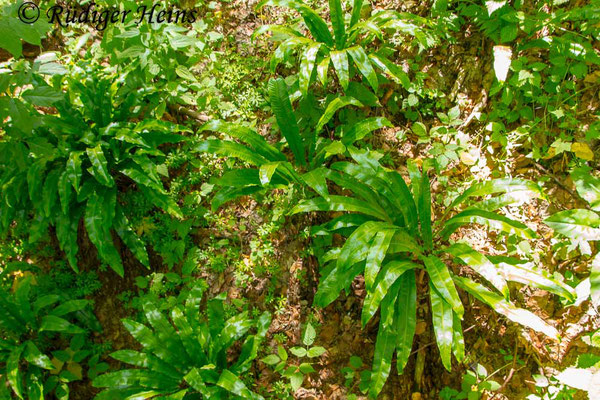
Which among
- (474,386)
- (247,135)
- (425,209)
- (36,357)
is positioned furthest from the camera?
(36,357)

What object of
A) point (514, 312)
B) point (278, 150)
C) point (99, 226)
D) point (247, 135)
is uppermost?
point (247, 135)

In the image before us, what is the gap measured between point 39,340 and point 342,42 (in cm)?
367

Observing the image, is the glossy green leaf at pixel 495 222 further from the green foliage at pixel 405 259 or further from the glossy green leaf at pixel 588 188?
the glossy green leaf at pixel 588 188

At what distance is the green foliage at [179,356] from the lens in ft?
10.0

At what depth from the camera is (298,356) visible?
10.6 ft

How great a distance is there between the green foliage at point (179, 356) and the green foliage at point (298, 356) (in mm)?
206

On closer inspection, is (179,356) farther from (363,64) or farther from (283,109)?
(363,64)

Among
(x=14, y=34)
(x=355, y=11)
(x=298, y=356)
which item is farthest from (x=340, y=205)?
(x=14, y=34)

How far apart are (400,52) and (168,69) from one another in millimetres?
2063

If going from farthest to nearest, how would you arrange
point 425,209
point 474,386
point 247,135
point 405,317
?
point 247,135 → point 474,386 → point 425,209 → point 405,317

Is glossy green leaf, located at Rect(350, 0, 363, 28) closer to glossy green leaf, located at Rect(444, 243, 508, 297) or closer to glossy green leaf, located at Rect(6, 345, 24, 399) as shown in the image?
glossy green leaf, located at Rect(444, 243, 508, 297)

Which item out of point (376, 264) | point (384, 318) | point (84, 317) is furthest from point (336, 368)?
point (84, 317)

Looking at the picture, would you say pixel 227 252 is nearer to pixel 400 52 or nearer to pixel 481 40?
pixel 400 52

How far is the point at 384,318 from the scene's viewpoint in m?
2.75
